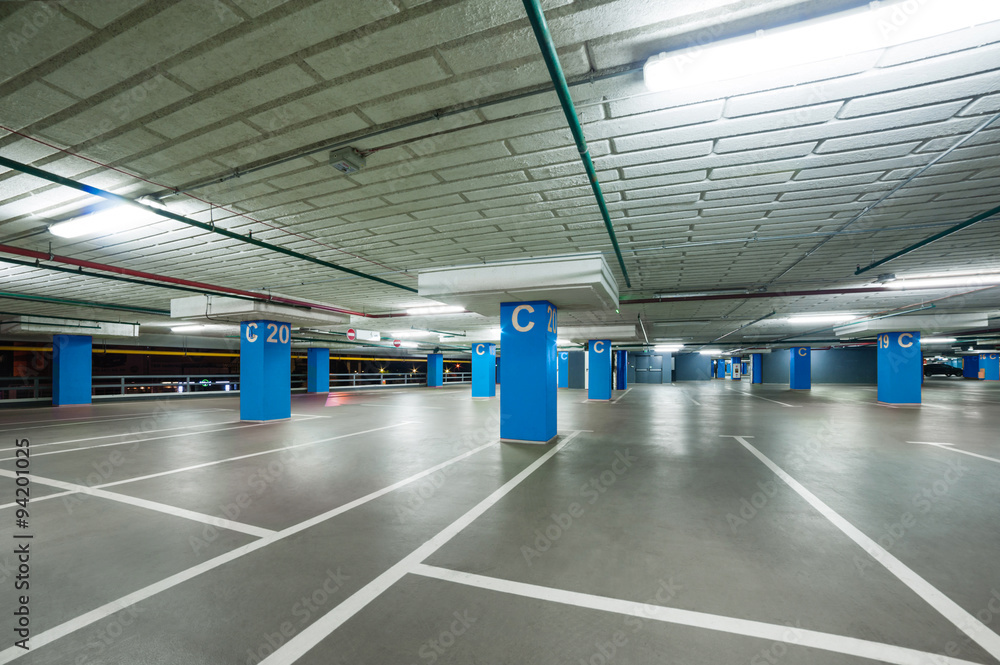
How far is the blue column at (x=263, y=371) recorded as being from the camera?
11.2 metres

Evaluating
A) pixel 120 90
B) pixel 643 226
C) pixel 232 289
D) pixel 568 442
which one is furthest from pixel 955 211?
pixel 232 289

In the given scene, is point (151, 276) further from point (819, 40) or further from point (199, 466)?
point (819, 40)

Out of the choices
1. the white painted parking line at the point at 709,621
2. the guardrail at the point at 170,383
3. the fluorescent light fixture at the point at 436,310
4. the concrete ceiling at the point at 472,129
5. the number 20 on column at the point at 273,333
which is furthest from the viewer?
the guardrail at the point at 170,383

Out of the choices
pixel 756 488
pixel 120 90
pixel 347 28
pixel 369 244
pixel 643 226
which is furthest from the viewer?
pixel 369 244

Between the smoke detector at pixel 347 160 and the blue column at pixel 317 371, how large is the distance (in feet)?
77.8

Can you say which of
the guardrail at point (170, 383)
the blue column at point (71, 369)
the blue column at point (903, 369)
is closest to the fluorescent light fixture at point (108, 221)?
the blue column at point (71, 369)

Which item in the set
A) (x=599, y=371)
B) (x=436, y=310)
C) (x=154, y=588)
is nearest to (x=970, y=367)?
(x=599, y=371)

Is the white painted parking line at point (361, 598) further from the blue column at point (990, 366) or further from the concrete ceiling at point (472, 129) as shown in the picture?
the blue column at point (990, 366)

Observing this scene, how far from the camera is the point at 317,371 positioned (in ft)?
83.1

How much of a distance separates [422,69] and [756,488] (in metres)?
5.56

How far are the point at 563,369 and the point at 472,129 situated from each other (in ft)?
91.9

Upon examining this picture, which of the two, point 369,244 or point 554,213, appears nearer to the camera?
point 554,213

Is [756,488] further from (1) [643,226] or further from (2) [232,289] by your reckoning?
(2) [232,289]

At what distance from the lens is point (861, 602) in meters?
2.55
